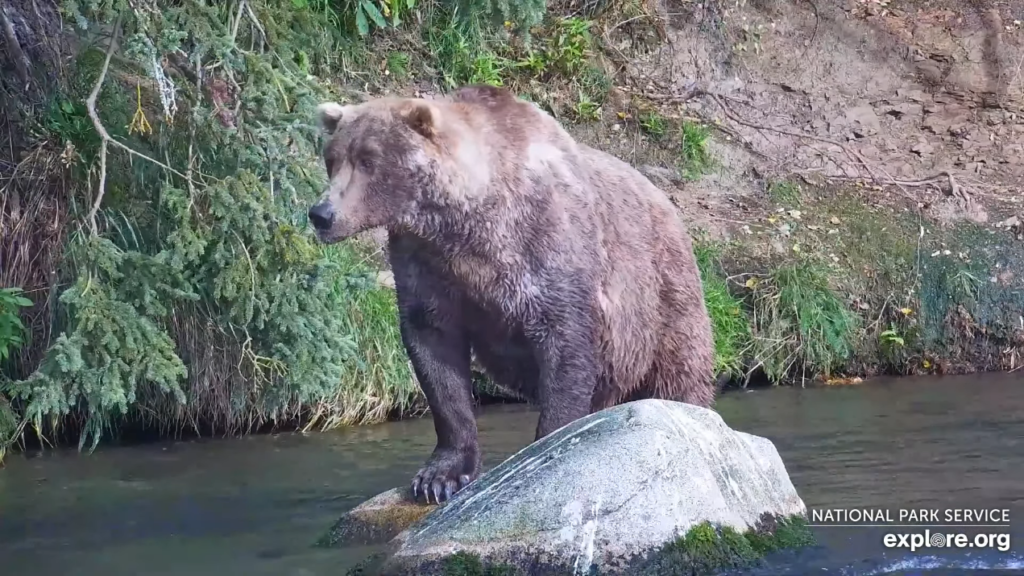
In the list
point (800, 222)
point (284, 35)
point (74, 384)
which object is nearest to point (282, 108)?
point (284, 35)

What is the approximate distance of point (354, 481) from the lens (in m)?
7.13

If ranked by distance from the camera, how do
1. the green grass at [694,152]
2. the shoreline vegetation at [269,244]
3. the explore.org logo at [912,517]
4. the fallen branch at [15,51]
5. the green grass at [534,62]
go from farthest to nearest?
the green grass at [694,152], the green grass at [534,62], the fallen branch at [15,51], the shoreline vegetation at [269,244], the explore.org logo at [912,517]

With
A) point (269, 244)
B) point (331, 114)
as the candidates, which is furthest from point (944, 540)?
point (269, 244)

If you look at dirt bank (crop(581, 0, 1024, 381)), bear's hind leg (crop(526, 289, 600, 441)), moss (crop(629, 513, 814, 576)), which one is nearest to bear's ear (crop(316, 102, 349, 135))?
bear's hind leg (crop(526, 289, 600, 441))

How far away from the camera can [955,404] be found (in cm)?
877

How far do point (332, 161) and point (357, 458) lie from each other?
2998 mm

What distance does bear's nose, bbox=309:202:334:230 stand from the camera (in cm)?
500

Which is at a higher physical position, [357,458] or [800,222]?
[800,222]

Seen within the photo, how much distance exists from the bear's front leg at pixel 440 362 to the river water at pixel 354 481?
488 millimetres

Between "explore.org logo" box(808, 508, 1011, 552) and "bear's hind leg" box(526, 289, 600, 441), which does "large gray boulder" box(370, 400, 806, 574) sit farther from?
"explore.org logo" box(808, 508, 1011, 552)

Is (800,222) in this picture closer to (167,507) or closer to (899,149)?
(899,149)

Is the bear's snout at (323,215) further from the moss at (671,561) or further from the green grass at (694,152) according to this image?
the green grass at (694,152)

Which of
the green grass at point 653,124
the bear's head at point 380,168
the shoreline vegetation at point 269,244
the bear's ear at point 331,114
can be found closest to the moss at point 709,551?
the bear's head at point 380,168

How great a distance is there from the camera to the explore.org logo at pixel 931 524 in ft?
17.5
